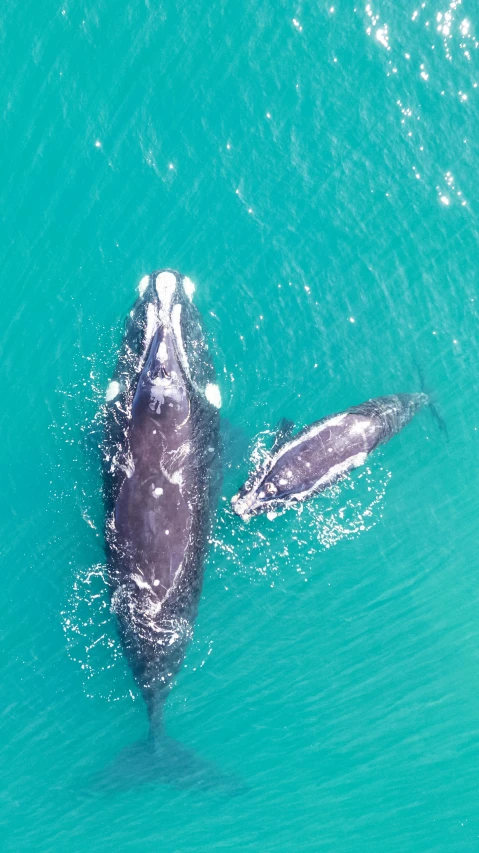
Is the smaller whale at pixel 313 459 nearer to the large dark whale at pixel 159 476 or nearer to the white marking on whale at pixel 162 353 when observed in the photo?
the large dark whale at pixel 159 476

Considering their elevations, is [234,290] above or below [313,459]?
above

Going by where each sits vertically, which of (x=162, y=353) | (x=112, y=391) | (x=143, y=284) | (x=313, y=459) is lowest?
(x=313, y=459)

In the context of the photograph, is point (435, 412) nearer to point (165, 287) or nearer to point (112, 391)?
point (165, 287)

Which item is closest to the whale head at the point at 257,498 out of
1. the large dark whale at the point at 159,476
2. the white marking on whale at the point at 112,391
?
the large dark whale at the point at 159,476

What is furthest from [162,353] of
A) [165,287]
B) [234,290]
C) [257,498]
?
[257,498]

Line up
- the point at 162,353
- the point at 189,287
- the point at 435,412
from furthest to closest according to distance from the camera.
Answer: the point at 435,412
the point at 189,287
the point at 162,353

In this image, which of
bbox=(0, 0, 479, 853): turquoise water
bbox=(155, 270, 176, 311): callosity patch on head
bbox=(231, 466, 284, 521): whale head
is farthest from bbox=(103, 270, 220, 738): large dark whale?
bbox=(231, 466, 284, 521): whale head

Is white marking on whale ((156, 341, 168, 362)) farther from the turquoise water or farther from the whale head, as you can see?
the whale head
